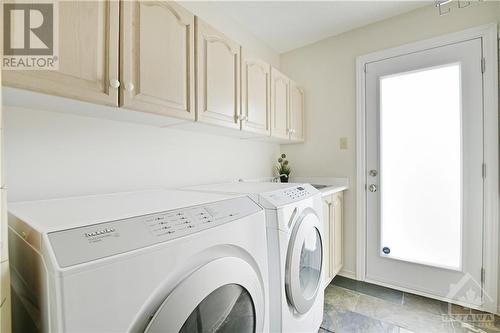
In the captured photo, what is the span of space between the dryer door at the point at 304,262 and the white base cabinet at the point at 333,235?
1.33 feet

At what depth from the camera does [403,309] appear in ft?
6.08

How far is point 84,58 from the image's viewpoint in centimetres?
91

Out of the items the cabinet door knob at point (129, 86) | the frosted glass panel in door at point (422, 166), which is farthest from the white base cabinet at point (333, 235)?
the cabinet door knob at point (129, 86)

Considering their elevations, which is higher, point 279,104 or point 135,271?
point 279,104

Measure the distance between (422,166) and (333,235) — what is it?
978 mm

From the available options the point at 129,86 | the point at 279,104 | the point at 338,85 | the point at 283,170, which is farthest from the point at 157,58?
the point at 338,85

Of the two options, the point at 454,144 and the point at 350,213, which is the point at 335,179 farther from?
the point at 454,144

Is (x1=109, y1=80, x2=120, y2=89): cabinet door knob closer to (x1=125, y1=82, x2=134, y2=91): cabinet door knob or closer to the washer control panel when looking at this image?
(x1=125, y1=82, x2=134, y2=91): cabinet door knob

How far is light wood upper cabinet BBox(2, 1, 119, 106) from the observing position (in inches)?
32.0

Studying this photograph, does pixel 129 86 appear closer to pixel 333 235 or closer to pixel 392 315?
pixel 333 235

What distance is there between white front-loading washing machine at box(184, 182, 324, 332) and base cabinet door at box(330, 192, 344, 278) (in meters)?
0.67

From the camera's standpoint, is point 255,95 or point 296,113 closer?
point 255,95

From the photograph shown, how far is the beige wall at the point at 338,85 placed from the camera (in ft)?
6.93

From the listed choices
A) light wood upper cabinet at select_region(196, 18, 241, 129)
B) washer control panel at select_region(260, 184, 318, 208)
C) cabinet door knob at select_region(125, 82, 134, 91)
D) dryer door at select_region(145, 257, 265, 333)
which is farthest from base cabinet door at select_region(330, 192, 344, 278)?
cabinet door knob at select_region(125, 82, 134, 91)
